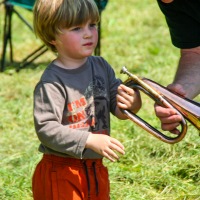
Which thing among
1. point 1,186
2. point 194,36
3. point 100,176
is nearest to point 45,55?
point 1,186

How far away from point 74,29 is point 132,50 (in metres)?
4.88

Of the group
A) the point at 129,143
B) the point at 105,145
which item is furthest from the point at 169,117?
the point at 129,143

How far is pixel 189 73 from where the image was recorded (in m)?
3.49

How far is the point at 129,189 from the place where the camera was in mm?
4266

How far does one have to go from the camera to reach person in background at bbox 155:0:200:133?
3.43 metres

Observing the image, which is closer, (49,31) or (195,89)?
(49,31)

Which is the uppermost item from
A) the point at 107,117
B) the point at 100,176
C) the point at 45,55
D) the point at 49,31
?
the point at 49,31

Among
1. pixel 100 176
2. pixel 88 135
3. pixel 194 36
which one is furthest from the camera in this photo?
pixel 194 36

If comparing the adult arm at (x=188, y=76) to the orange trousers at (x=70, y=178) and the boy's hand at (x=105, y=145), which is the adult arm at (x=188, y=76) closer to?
the boy's hand at (x=105, y=145)

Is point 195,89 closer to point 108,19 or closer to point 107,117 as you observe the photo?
point 107,117

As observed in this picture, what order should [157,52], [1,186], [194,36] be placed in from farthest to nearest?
[157,52] → [1,186] → [194,36]

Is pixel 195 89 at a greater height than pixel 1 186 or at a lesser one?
greater

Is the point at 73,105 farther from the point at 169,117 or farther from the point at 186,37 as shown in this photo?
the point at 186,37

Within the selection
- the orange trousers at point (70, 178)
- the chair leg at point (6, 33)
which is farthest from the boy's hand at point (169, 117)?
the chair leg at point (6, 33)
